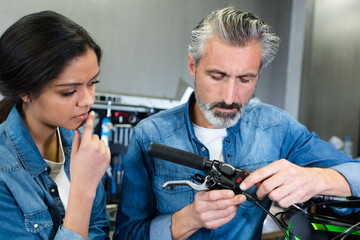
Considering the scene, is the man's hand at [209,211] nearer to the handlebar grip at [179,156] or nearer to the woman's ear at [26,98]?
the handlebar grip at [179,156]

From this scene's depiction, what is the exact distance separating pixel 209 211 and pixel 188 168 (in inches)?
13.5

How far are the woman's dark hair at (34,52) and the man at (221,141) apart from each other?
394 mm

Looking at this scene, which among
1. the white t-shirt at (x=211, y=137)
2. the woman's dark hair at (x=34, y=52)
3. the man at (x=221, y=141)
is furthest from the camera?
the white t-shirt at (x=211, y=137)

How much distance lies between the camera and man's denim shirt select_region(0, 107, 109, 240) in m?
0.90

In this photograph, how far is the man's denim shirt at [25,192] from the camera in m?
0.90

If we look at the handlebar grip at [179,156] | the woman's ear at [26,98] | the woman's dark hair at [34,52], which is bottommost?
the handlebar grip at [179,156]

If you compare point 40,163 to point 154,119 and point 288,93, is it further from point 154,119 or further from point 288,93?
point 288,93

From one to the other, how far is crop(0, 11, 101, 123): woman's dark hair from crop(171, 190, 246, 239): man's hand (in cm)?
57

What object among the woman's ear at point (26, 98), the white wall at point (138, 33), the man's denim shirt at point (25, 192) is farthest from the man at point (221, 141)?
the white wall at point (138, 33)

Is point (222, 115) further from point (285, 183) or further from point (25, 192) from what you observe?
point (25, 192)

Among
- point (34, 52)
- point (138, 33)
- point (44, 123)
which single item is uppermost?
point (138, 33)

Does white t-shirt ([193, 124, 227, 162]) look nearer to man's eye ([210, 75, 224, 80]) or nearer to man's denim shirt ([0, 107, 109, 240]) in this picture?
man's eye ([210, 75, 224, 80])

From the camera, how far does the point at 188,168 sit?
4.04 feet

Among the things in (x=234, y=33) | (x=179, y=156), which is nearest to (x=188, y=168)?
(x=179, y=156)
